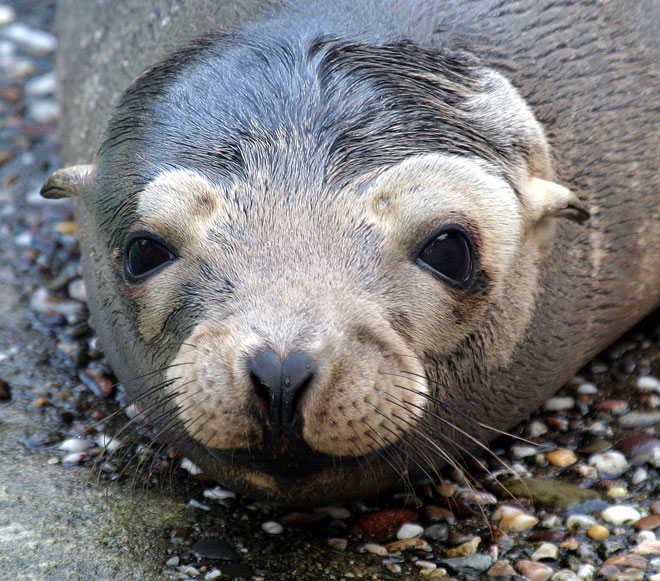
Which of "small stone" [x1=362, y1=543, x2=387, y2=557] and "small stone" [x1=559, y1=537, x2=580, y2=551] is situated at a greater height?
"small stone" [x1=559, y1=537, x2=580, y2=551]

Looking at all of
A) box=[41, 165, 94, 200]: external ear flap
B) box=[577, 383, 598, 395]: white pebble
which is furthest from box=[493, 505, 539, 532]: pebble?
box=[41, 165, 94, 200]: external ear flap

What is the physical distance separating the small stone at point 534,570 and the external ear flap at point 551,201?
1245 millimetres

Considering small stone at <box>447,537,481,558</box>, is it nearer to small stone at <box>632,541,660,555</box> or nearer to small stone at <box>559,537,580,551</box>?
small stone at <box>559,537,580,551</box>

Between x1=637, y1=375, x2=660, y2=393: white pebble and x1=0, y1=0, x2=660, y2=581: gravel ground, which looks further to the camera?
x1=637, y1=375, x2=660, y2=393: white pebble

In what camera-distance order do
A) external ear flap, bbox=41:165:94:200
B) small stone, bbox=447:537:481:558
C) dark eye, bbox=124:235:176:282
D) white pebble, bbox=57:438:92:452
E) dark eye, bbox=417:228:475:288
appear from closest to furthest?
dark eye, bbox=417:228:475:288 < dark eye, bbox=124:235:176:282 < small stone, bbox=447:537:481:558 < external ear flap, bbox=41:165:94:200 < white pebble, bbox=57:438:92:452

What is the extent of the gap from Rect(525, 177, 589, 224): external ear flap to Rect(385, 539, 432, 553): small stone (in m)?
1.26

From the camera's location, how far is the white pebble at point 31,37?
8359 mm

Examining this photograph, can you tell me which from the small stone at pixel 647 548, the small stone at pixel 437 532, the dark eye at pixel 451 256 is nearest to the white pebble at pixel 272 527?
the small stone at pixel 437 532

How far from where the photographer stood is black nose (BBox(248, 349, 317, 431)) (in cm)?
324

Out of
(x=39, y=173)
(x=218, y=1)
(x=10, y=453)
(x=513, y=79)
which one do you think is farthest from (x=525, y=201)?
(x=39, y=173)

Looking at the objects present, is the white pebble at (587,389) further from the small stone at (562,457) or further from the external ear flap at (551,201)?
the external ear flap at (551,201)

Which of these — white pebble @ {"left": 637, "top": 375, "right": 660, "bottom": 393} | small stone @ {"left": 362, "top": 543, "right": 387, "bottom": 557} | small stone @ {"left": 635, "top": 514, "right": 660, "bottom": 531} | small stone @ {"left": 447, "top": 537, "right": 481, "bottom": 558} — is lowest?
small stone @ {"left": 362, "top": 543, "right": 387, "bottom": 557}

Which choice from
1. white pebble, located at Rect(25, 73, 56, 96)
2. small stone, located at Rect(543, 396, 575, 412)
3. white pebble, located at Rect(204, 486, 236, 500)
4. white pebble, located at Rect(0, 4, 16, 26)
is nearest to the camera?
white pebble, located at Rect(204, 486, 236, 500)

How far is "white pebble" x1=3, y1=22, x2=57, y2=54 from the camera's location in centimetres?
836
